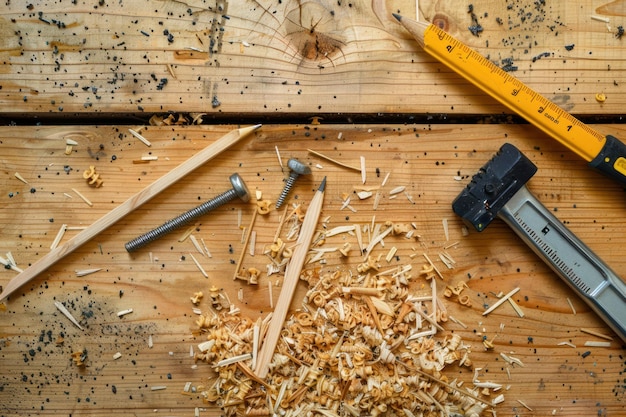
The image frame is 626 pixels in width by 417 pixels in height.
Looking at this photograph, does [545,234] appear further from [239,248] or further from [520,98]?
[239,248]

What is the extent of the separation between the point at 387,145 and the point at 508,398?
2.33ft

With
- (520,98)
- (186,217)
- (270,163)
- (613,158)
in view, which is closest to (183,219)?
(186,217)

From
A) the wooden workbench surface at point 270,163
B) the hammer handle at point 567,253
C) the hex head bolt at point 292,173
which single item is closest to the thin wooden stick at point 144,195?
the wooden workbench surface at point 270,163

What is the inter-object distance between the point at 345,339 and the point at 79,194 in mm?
763

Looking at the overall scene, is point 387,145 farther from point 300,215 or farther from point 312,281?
point 312,281

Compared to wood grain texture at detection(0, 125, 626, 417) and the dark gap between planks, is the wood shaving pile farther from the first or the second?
the dark gap between planks

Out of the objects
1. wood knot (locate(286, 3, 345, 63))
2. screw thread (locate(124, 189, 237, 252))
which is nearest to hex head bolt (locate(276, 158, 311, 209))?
screw thread (locate(124, 189, 237, 252))

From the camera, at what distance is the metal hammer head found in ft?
4.09

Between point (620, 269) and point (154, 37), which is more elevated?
point (154, 37)

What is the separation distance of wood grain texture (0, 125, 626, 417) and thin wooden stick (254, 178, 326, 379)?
3 centimetres

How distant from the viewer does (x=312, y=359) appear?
4.30 ft

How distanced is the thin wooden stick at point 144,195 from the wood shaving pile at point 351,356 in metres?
0.33

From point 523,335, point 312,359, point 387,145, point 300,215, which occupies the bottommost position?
point 312,359

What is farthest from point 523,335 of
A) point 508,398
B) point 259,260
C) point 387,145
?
point 259,260
